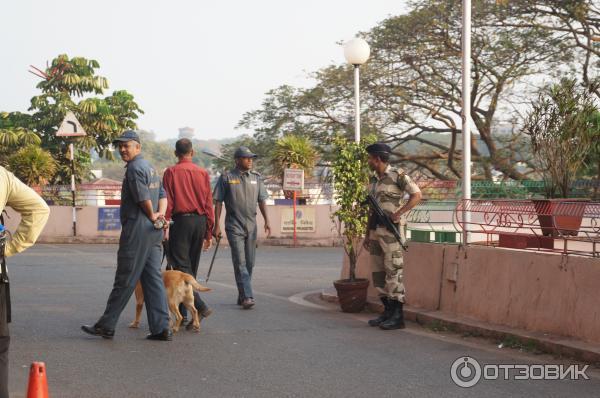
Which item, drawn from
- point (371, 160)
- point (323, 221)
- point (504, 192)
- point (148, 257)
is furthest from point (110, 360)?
point (323, 221)

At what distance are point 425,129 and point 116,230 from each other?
1128cm

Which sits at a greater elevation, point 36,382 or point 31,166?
point 31,166

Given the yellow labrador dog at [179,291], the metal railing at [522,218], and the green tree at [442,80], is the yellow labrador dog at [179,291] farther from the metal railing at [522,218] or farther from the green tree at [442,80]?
the green tree at [442,80]

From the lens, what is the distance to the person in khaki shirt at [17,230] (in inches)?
189

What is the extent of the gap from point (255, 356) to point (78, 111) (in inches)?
1452

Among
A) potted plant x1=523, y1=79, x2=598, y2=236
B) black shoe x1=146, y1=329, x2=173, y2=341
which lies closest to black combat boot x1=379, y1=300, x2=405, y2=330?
black shoe x1=146, y1=329, x2=173, y2=341

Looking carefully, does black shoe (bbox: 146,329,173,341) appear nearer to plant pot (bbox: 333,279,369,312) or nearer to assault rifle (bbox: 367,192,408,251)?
assault rifle (bbox: 367,192,408,251)

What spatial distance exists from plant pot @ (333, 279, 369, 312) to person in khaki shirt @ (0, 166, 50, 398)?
6.09 metres

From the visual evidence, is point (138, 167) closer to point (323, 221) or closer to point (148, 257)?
point (148, 257)

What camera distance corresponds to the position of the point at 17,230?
4922 millimetres

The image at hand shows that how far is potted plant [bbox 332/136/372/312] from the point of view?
10.7 meters

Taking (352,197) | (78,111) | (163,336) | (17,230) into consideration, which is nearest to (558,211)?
(352,197)

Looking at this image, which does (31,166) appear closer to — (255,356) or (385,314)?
(385,314)

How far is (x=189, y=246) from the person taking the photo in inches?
378
